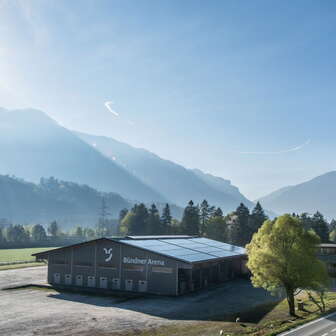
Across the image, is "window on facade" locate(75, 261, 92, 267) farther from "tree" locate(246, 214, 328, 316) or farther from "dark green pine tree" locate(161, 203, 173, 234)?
"dark green pine tree" locate(161, 203, 173, 234)

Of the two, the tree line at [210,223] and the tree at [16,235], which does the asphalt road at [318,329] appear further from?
the tree at [16,235]

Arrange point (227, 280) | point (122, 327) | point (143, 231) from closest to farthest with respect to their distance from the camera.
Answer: point (122, 327) → point (227, 280) → point (143, 231)

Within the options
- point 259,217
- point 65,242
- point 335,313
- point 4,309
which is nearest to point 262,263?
point 335,313

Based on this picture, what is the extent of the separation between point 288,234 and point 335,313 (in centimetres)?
919

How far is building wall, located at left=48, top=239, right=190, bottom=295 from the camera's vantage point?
55.3m

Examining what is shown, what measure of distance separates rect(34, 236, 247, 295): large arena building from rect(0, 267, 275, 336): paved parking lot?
3133 mm

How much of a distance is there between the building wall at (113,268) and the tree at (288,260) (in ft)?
48.0

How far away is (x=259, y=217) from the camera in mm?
128500

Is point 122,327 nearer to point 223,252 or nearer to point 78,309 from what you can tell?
point 78,309

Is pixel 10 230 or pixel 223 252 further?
pixel 10 230

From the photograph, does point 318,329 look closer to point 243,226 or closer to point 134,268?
point 134,268

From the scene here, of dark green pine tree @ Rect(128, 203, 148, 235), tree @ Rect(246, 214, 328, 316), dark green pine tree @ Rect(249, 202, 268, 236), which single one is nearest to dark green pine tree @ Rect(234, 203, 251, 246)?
dark green pine tree @ Rect(249, 202, 268, 236)

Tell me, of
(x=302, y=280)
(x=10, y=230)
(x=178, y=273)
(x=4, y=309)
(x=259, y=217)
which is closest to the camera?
(x=302, y=280)

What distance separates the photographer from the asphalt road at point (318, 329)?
3231cm
